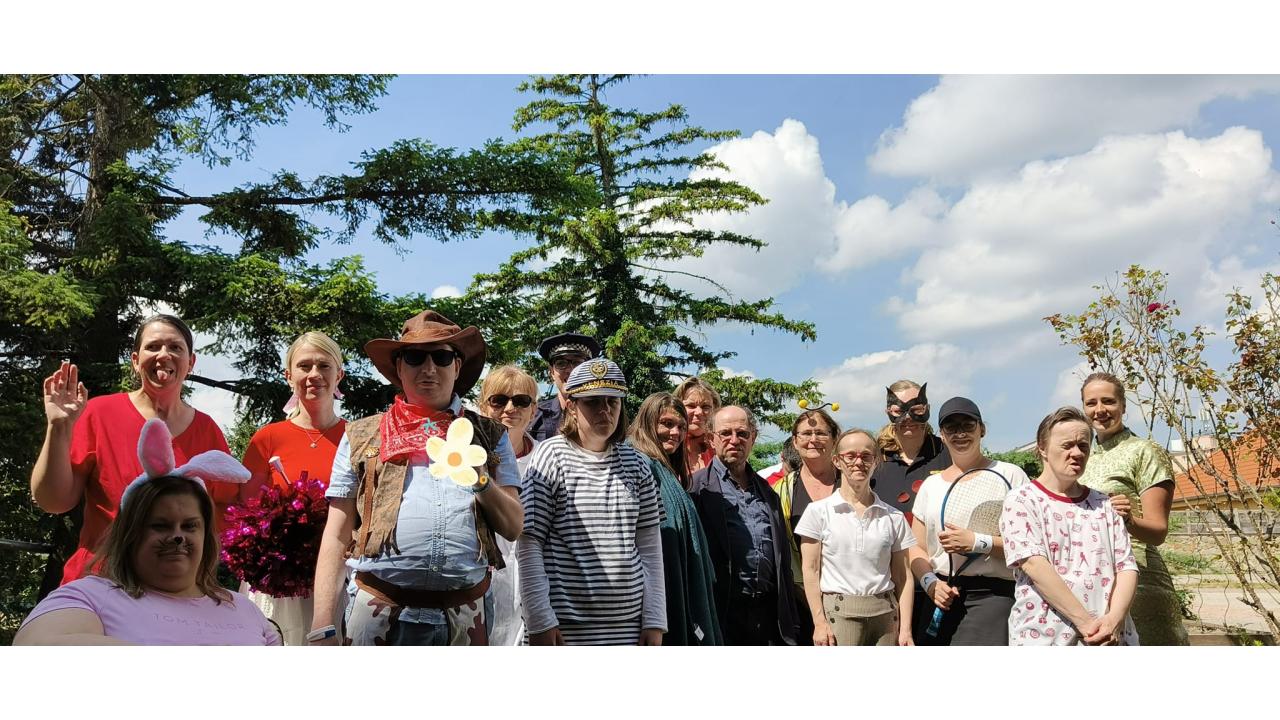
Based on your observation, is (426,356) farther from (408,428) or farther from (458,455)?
(458,455)

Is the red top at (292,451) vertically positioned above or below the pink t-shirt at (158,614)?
above

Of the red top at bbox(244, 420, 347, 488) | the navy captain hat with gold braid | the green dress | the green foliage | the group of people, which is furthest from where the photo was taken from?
the green foliage

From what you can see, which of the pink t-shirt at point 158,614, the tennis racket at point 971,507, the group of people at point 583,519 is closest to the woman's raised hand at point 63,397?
the group of people at point 583,519

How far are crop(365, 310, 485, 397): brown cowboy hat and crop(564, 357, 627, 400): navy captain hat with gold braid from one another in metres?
0.36

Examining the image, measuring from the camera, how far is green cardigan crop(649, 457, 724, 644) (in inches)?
146

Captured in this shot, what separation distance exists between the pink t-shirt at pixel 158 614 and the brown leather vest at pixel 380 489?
385mm

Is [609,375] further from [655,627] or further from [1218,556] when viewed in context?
[1218,556]

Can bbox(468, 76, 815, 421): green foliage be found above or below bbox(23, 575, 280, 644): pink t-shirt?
above

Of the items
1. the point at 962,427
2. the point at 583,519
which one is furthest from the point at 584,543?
the point at 962,427

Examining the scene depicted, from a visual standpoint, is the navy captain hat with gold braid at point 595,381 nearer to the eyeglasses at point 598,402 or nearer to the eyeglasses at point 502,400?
the eyeglasses at point 598,402

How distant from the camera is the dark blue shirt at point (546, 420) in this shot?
465 centimetres

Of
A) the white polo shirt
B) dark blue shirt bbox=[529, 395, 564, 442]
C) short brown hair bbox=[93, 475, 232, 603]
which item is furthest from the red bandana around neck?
the white polo shirt

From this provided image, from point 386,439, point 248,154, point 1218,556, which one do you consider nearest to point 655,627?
point 386,439

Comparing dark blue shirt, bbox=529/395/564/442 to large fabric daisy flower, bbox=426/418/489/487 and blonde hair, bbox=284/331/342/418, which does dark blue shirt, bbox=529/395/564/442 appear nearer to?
blonde hair, bbox=284/331/342/418
